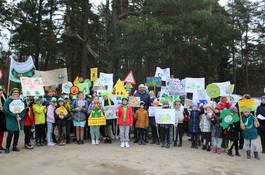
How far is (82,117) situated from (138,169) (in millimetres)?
3771

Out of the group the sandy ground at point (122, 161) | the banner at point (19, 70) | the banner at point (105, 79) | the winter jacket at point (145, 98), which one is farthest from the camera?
the banner at point (105, 79)

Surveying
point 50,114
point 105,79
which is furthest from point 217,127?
point 105,79

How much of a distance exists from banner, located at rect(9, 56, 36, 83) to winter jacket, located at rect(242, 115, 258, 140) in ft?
27.5

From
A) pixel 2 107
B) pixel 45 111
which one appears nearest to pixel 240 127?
pixel 45 111

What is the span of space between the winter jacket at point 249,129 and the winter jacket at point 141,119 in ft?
11.2

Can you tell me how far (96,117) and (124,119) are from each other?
110cm

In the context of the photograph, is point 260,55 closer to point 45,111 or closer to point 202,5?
point 202,5

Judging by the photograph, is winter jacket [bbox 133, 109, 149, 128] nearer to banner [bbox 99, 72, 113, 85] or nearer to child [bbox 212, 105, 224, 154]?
child [bbox 212, 105, 224, 154]

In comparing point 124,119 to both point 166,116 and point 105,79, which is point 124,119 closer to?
point 166,116

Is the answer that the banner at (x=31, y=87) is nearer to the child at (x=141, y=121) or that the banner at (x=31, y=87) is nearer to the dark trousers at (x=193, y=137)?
the child at (x=141, y=121)

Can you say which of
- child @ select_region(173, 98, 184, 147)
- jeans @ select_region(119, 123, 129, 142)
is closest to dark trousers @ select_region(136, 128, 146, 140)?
jeans @ select_region(119, 123, 129, 142)

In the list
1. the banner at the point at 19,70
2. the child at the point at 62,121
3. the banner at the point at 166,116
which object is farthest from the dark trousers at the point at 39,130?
the banner at the point at 166,116

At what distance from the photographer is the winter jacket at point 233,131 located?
21.8 ft

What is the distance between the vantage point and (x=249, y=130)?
21.4 feet
